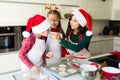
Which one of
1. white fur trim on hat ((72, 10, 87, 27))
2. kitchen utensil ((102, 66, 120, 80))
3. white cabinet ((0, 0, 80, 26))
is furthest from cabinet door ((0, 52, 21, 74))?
kitchen utensil ((102, 66, 120, 80))

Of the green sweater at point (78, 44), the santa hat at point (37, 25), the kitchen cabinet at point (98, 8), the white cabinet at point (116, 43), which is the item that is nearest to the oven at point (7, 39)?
the santa hat at point (37, 25)

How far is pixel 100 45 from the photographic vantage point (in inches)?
115

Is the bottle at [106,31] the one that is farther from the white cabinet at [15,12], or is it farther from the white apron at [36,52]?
the white apron at [36,52]

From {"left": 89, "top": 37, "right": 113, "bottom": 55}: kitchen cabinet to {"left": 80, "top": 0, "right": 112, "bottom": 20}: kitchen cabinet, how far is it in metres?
0.49

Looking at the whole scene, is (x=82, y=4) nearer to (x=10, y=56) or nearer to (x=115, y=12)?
(x=115, y=12)

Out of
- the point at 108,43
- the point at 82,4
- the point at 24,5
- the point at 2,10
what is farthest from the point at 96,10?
the point at 2,10

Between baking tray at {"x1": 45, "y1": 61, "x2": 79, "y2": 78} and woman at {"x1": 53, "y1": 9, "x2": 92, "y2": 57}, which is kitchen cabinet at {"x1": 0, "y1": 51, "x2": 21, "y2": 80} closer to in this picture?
woman at {"x1": 53, "y1": 9, "x2": 92, "y2": 57}

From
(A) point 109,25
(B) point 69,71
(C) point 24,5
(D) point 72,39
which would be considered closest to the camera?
(B) point 69,71

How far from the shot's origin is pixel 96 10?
9.92 ft

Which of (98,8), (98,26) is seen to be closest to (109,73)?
(98,8)

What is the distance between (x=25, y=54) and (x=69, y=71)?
0.37 m

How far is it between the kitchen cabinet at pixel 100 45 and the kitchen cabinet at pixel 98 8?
0.49 metres

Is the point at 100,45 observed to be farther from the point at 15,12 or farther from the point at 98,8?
the point at 15,12

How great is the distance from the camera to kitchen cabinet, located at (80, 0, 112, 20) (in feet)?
9.22
